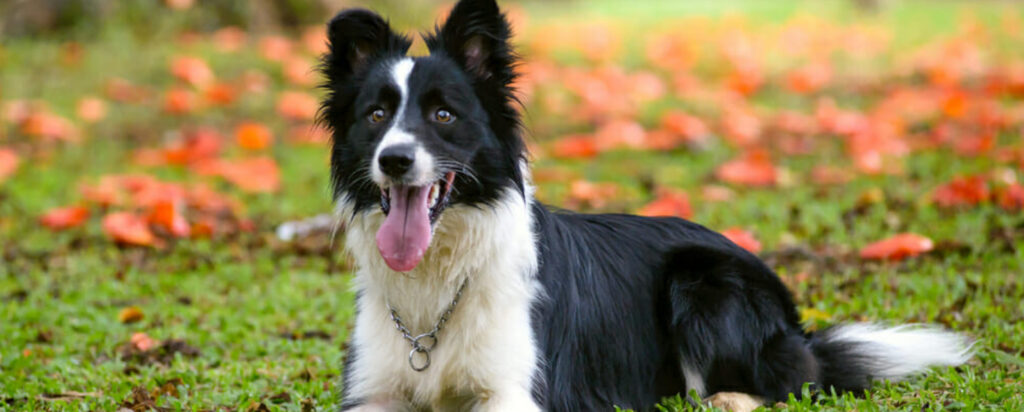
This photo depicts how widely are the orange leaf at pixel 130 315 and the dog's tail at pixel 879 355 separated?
3623 millimetres

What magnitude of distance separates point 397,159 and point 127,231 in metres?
4.53

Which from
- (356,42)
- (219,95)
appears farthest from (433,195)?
(219,95)

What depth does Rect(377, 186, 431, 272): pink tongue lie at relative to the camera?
342 cm

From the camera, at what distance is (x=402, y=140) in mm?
3332

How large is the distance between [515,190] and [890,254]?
334 cm

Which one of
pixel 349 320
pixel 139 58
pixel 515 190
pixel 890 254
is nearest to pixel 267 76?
pixel 139 58

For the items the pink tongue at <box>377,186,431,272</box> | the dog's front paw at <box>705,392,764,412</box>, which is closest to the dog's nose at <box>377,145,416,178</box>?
the pink tongue at <box>377,186,431,272</box>

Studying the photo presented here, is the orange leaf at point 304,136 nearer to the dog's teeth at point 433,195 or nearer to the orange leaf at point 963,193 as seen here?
the orange leaf at point 963,193

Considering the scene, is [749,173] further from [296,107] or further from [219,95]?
[219,95]

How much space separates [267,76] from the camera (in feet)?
41.5

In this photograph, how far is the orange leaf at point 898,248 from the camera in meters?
5.95

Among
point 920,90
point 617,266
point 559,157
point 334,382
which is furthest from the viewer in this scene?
point 920,90

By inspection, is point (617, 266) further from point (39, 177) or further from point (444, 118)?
point (39, 177)

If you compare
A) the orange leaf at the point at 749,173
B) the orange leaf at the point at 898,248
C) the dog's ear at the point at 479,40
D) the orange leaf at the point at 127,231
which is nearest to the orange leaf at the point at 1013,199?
the orange leaf at the point at 898,248
